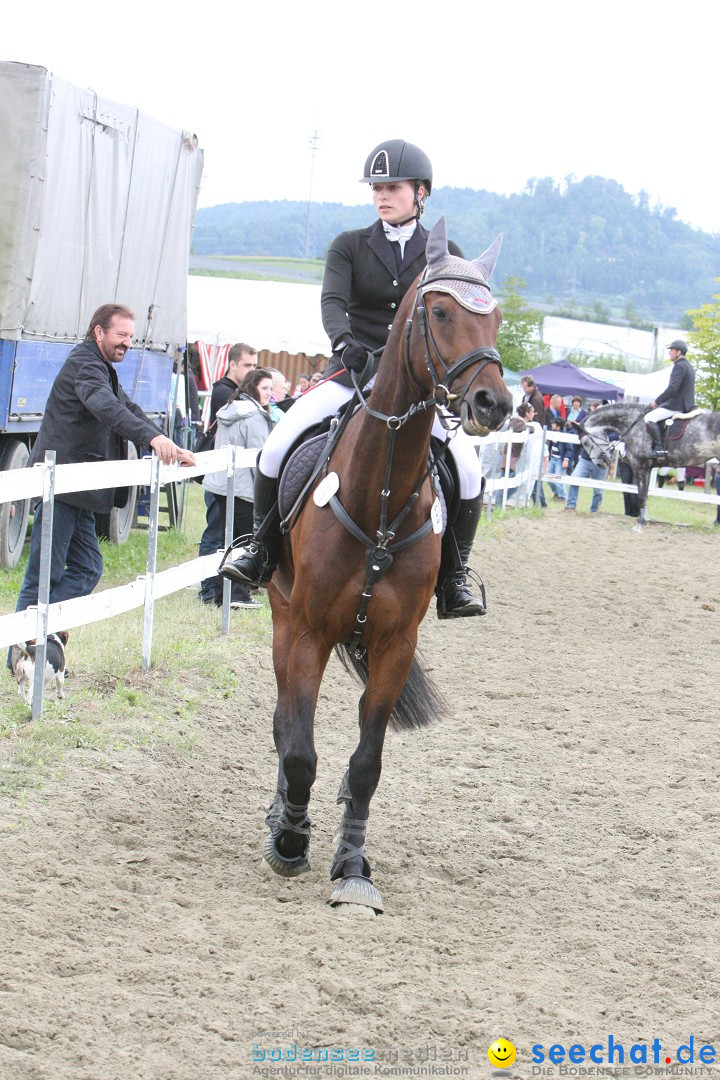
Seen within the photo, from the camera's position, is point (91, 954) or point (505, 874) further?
point (505, 874)

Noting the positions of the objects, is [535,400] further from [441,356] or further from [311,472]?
[441,356]

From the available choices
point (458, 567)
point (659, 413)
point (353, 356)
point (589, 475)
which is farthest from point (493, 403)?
point (589, 475)

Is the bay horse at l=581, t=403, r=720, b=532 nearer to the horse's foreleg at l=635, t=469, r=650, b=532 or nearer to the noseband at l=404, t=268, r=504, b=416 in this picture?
the horse's foreleg at l=635, t=469, r=650, b=532

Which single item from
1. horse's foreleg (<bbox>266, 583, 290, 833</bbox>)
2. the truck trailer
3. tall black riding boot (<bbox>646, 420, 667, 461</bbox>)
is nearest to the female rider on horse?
horse's foreleg (<bbox>266, 583, 290, 833</bbox>)

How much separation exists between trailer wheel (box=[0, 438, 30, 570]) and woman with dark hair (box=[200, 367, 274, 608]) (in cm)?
198

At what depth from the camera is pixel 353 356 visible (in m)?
5.24

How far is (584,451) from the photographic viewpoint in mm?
22328

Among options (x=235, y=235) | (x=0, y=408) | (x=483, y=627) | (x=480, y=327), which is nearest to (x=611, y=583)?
(x=483, y=627)

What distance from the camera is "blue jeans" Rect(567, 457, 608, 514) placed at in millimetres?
22109

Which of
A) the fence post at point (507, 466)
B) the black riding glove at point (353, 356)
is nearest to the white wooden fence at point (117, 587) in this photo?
the black riding glove at point (353, 356)

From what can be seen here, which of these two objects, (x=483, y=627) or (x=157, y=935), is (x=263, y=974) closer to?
(x=157, y=935)

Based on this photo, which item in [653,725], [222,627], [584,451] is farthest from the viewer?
[584,451]

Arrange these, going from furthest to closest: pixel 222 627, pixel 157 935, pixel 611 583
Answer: pixel 611 583 < pixel 222 627 < pixel 157 935

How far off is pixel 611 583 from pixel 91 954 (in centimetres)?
1082
